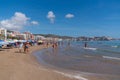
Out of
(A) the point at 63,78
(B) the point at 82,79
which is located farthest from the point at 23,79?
(B) the point at 82,79

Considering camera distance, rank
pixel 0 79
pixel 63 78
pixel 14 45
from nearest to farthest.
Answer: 1. pixel 0 79
2. pixel 63 78
3. pixel 14 45

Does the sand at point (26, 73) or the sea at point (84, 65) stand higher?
the sand at point (26, 73)

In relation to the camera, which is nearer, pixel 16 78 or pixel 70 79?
pixel 16 78

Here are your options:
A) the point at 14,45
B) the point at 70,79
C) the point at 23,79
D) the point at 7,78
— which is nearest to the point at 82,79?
the point at 70,79

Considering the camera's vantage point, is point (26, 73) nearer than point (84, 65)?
Yes

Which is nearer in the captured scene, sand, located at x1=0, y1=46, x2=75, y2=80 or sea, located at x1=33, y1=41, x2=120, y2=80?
sand, located at x1=0, y1=46, x2=75, y2=80

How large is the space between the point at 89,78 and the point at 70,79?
129 centimetres

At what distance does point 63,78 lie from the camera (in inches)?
444

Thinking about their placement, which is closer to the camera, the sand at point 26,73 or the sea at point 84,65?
the sand at point 26,73

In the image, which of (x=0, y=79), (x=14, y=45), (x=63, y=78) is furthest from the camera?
(x=14, y=45)

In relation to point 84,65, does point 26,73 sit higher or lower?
Result: higher

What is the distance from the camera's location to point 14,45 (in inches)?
1909

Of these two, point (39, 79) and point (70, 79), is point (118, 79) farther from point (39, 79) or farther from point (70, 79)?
point (39, 79)

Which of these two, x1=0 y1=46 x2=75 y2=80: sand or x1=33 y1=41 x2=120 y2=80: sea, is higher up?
x1=0 y1=46 x2=75 y2=80: sand
